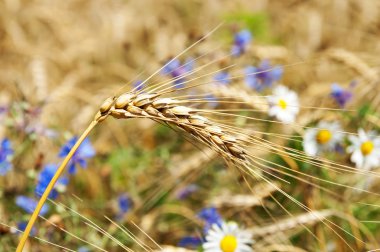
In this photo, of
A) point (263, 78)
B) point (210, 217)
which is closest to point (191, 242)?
point (210, 217)

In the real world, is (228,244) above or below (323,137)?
below

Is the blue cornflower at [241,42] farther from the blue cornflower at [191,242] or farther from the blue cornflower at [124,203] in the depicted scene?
the blue cornflower at [191,242]

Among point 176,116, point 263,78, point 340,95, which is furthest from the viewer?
point 263,78

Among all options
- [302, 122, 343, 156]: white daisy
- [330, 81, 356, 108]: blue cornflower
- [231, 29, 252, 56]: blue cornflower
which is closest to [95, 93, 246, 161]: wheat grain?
[302, 122, 343, 156]: white daisy

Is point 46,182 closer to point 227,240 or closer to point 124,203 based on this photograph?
point 227,240

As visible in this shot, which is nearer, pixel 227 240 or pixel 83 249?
pixel 227 240

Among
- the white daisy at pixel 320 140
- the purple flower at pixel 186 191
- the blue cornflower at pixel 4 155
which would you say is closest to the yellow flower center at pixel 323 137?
the white daisy at pixel 320 140
